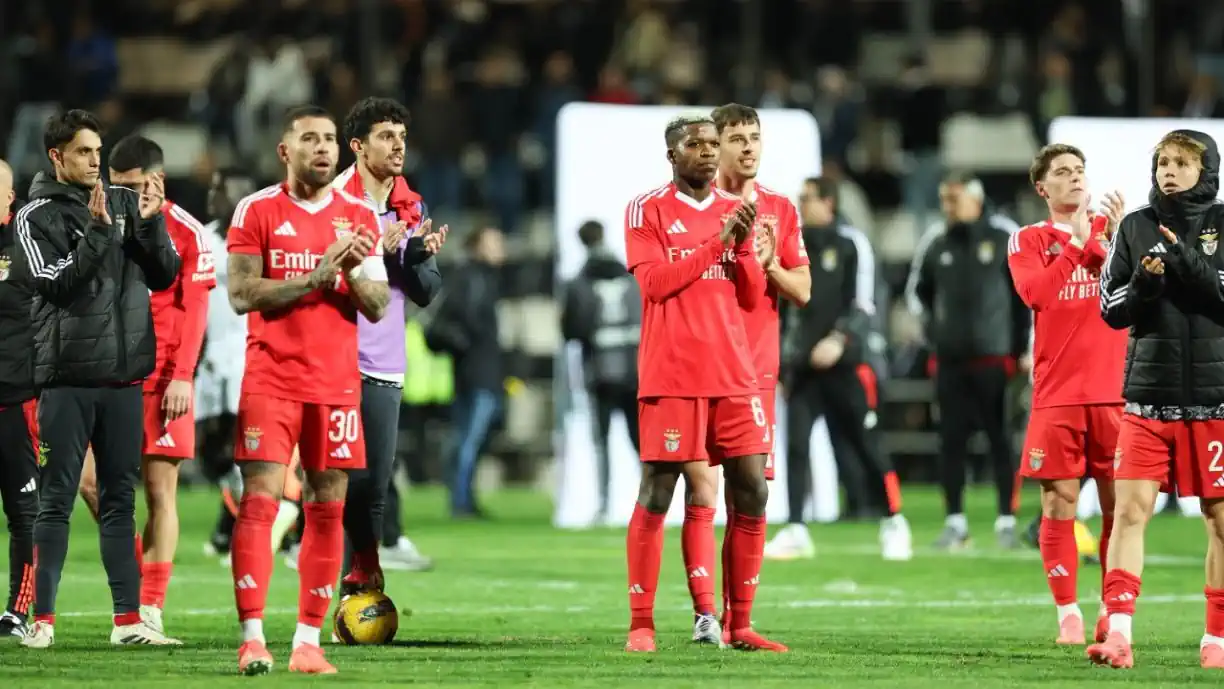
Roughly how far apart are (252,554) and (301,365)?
2.32 feet

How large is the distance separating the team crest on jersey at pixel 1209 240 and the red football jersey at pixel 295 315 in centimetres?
321

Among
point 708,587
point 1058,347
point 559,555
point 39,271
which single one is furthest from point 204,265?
point 559,555

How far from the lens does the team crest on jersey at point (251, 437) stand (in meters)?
7.52

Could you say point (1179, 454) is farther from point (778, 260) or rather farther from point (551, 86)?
point (551, 86)

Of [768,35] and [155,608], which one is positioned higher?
[768,35]

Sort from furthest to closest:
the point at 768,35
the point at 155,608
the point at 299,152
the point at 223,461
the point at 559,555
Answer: the point at 768,35
the point at 559,555
the point at 223,461
the point at 155,608
the point at 299,152

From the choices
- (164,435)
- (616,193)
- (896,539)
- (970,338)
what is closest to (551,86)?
(616,193)

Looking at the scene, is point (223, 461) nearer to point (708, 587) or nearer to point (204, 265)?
point (204, 265)

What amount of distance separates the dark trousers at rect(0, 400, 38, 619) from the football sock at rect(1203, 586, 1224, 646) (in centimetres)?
487

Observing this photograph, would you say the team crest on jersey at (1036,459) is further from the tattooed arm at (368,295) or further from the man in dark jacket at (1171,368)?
the tattooed arm at (368,295)

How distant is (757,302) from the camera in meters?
8.88

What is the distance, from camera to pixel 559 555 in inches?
Answer: 554

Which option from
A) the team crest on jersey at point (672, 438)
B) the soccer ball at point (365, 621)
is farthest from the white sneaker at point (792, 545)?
the team crest on jersey at point (672, 438)

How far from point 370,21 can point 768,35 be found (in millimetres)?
4672
